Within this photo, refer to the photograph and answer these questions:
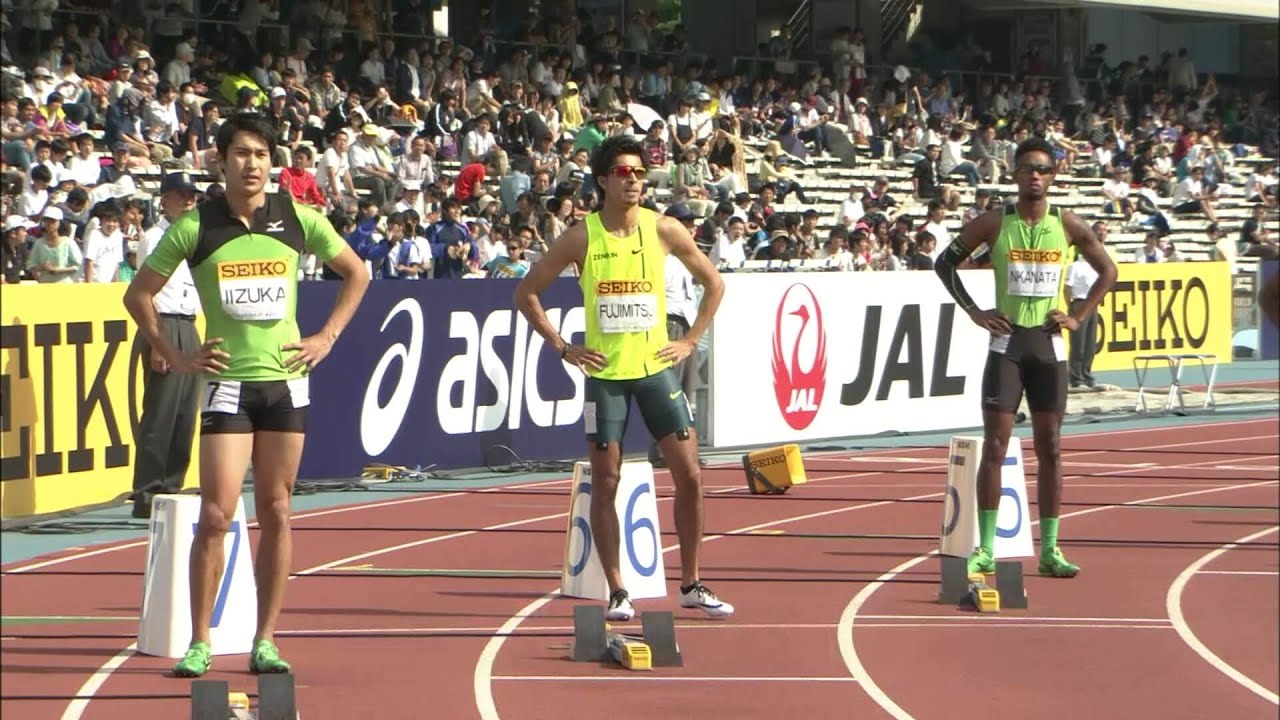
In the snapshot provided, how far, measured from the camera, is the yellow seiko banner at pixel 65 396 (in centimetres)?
1180

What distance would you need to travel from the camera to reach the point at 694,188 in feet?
Result: 84.3

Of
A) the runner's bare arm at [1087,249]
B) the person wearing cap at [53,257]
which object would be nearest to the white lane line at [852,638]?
the runner's bare arm at [1087,249]

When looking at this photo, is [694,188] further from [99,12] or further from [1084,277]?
[99,12]

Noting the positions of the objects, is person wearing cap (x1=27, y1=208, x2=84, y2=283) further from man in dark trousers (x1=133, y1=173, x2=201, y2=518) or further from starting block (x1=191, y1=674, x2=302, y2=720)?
starting block (x1=191, y1=674, x2=302, y2=720)

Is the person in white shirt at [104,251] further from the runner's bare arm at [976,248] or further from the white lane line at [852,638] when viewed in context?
the runner's bare arm at [976,248]

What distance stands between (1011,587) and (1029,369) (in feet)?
3.87

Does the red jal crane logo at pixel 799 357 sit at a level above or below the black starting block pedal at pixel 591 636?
above

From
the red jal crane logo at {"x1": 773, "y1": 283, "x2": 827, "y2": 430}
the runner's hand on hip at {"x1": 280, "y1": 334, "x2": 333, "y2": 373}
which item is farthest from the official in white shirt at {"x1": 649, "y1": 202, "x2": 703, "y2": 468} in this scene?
the runner's hand on hip at {"x1": 280, "y1": 334, "x2": 333, "y2": 373}

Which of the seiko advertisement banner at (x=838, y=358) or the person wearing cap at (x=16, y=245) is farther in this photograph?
the seiko advertisement banner at (x=838, y=358)

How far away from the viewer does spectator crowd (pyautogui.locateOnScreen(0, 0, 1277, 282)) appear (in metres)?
19.2

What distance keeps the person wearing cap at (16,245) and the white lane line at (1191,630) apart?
9098mm

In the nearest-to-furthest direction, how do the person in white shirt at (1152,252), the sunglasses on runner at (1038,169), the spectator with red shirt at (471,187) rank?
the sunglasses on runner at (1038,169) → the spectator with red shirt at (471,187) → the person in white shirt at (1152,252)

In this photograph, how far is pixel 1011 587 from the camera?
9102 millimetres

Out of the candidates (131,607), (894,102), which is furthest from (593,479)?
(894,102)
